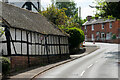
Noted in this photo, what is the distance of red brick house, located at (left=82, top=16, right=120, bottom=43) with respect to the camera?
69750 millimetres

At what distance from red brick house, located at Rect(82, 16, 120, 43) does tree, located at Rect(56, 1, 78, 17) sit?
24.5 feet

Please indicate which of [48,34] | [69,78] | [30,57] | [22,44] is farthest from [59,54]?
[69,78]

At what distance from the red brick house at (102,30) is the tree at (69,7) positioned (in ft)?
24.5

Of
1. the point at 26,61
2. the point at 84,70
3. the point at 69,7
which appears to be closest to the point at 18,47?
the point at 26,61

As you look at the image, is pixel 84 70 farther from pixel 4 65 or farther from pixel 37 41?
pixel 4 65

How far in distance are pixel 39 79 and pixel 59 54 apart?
15.6 meters

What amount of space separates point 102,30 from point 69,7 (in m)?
16.4

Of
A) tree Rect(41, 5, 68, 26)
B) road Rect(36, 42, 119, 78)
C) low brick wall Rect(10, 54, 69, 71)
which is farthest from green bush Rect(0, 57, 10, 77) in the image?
tree Rect(41, 5, 68, 26)

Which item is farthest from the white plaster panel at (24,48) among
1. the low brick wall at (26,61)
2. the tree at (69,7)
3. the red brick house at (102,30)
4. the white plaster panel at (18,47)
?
the tree at (69,7)

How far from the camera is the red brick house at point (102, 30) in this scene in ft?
229

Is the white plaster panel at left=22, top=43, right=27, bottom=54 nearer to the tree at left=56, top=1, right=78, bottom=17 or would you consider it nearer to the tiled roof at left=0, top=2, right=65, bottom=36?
the tiled roof at left=0, top=2, right=65, bottom=36

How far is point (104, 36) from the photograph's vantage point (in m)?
74.1

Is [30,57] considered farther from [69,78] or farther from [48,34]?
[69,78]

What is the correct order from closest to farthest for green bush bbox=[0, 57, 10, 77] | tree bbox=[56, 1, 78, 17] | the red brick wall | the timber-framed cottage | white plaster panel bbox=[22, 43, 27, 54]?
green bush bbox=[0, 57, 10, 77] < the timber-framed cottage < white plaster panel bbox=[22, 43, 27, 54] < the red brick wall < tree bbox=[56, 1, 78, 17]
